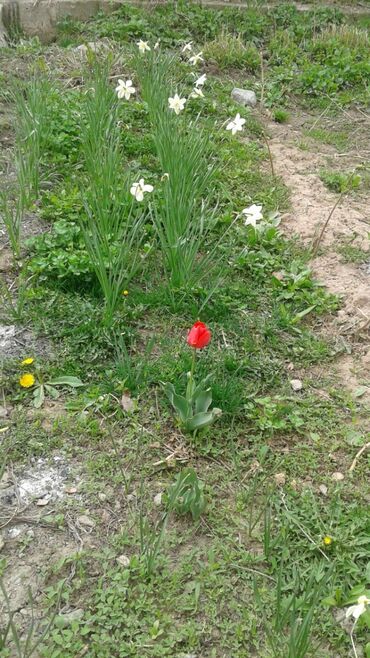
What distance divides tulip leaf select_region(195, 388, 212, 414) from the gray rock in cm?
308

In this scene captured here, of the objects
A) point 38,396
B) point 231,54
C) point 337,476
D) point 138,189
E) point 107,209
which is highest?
point 138,189

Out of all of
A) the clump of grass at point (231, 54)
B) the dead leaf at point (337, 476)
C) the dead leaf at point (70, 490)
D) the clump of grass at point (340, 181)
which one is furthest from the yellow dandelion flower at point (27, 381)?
the clump of grass at point (231, 54)

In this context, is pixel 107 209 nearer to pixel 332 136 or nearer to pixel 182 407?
pixel 182 407

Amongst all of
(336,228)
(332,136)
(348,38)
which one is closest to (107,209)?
(336,228)

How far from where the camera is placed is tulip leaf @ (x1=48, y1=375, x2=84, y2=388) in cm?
263

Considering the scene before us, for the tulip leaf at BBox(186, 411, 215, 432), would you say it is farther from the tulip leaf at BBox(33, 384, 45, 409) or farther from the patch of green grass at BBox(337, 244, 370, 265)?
the patch of green grass at BBox(337, 244, 370, 265)

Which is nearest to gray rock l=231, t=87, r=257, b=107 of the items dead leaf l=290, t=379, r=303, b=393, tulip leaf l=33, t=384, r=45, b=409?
dead leaf l=290, t=379, r=303, b=393

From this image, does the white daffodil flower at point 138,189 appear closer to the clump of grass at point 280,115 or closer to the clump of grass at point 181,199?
the clump of grass at point 181,199

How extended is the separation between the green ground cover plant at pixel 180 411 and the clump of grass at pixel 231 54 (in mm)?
1315

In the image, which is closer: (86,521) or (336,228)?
(86,521)

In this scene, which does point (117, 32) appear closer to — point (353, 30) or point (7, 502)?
point (353, 30)

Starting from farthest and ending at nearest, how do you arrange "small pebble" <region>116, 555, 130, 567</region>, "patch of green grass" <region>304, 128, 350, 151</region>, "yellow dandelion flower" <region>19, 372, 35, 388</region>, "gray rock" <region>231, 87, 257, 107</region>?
"gray rock" <region>231, 87, 257, 107</region> → "patch of green grass" <region>304, 128, 350, 151</region> → "yellow dandelion flower" <region>19, 372, 35, 388</region> → "small pebble" <region>116, 555, 130, 567</region>

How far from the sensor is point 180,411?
2.48m

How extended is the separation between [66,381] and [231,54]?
373cm
